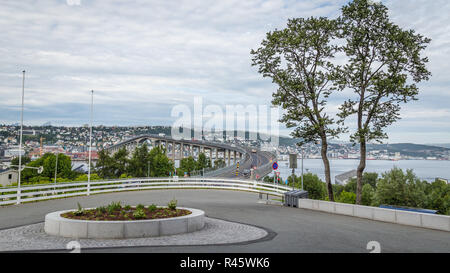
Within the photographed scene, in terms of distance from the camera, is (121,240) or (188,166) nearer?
(121,240)

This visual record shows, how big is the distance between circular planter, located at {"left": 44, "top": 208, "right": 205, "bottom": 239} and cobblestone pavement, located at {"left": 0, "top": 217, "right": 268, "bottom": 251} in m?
0.22

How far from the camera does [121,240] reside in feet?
30.3

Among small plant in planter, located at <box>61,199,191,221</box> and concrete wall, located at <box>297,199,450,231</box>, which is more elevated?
small plant in planter, located at <box>61,199,191,221</box>

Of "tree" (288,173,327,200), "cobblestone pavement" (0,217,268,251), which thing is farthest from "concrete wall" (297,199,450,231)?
"tree" (288,173,327,200)

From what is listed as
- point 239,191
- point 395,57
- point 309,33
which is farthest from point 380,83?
point 239,191

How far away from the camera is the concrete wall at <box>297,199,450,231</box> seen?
37.4 ft

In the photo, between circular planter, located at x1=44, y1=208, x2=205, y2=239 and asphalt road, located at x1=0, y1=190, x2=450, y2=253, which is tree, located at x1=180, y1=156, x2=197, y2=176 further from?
circular planter, located at x1=44, y1=208, x2=205, y2=239

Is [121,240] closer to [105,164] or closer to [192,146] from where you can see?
[105,164]

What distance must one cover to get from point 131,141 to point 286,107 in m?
129

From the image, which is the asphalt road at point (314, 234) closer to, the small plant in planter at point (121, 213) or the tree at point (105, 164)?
the small plant in planter at point (121, 213)

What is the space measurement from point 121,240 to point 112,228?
1.54 feet

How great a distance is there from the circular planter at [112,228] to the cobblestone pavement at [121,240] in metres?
0.22

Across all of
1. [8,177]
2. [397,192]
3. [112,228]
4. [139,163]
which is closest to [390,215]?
[112,228]
